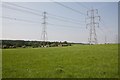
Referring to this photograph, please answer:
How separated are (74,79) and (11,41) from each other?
121613 millimetres

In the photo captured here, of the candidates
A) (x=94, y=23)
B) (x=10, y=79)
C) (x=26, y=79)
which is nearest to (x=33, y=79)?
(x=26, y=79)

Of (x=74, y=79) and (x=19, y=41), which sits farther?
(x=19, y=41)

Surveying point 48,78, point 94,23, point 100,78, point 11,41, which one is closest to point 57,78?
point 48,78

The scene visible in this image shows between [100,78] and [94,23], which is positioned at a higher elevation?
[94,23]

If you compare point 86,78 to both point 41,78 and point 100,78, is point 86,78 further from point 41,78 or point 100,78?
point 41,78

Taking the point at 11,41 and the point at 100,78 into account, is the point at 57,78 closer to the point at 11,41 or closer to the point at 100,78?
the point at 100,78

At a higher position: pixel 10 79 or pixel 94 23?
pixel 94 23

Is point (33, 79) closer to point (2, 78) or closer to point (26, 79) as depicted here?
point (26, 79)

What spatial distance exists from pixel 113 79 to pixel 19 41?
12713cm

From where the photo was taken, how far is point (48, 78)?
11500 millimetres

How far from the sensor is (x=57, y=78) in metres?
11.5

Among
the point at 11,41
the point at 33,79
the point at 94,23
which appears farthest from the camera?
the point at 11,41

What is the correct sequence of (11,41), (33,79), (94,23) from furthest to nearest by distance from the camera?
(11,41), (94,23), (33,79)

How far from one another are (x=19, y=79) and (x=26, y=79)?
334mm
